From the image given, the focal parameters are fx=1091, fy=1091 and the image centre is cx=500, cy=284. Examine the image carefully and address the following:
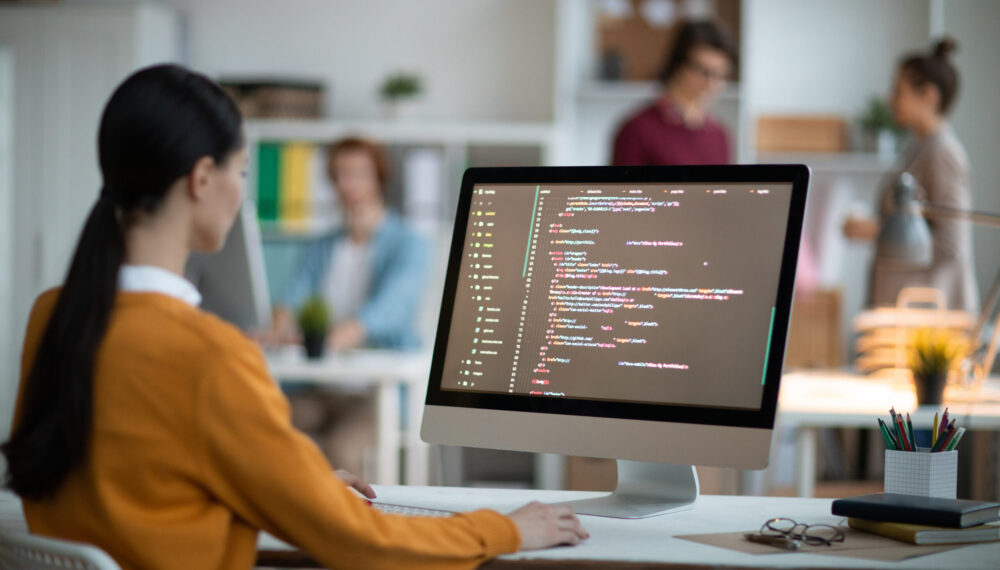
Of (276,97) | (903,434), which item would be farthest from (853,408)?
(276,97)

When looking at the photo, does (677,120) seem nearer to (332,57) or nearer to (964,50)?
(964,50)

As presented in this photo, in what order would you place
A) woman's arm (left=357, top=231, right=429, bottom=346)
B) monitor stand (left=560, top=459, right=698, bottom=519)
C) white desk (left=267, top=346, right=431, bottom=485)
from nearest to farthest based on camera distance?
monitor stand (left=560, top=459, right=698, bottom=519)
white desk (left=267, top=346, right=431, bottom=485)
woman's arm (left=357, top=231, right=429, bottom=346)

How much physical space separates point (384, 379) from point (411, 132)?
6.18ft

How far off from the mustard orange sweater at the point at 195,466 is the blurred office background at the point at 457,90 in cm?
371

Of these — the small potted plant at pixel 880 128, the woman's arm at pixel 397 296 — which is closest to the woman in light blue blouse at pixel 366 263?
the woman's arm at pixel 397 296

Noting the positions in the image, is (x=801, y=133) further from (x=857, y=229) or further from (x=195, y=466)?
(x=195, y=466)

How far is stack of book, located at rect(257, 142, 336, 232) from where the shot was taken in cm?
479

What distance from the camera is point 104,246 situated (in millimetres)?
1081

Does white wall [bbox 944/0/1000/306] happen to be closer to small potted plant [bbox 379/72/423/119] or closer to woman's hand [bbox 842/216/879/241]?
woman's hand [bbox 842/216/879/241]

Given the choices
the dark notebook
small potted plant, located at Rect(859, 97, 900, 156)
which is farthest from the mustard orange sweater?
small potted plant, located at Rect(859, 97, 900, 156)

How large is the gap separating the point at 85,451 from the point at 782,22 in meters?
4.35

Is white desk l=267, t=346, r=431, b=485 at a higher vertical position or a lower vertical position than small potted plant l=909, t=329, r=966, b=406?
lower

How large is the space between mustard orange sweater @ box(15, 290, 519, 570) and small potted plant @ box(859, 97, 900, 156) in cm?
398

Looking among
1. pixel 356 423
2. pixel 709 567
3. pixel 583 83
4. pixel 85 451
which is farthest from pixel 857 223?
pixel 85 451
